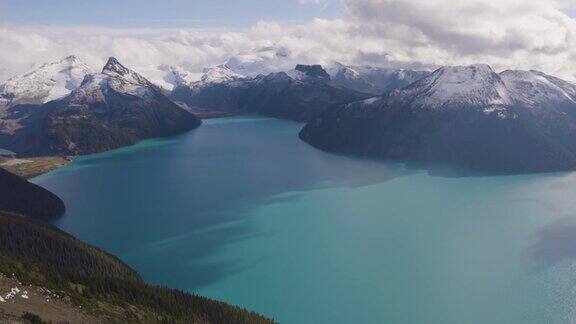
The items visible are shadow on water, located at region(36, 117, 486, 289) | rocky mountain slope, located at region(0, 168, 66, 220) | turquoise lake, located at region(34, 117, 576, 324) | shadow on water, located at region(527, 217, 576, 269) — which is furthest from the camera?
rocky mountain slope, located at region(0, 168, 66, 220)

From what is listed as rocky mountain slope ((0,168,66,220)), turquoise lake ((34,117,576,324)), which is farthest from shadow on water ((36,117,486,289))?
rocky mountain slope ((0,168,66,220))

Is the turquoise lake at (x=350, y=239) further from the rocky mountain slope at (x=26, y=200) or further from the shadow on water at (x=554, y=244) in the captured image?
the rocky mountain slope at (x=26, y=200)

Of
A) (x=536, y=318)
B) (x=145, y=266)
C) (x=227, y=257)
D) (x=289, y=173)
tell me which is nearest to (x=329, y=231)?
(x=227, y=257)

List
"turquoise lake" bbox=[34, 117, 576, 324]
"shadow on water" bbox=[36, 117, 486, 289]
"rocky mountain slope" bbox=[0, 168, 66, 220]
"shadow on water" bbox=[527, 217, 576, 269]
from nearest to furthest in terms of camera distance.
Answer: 1. "turquoise lake" bbox=[34, 117, 576, 324]
2. "shadow on water" bbox=[527, 217, 576, 269]
3. "shadow on water" bbox=[36, 117, 486, 289]
4. "rocky mountain slope" bbox=[0, 168, 66, 220]

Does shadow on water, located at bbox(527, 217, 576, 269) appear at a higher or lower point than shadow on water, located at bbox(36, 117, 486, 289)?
higher

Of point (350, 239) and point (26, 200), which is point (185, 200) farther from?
point (350, 239)

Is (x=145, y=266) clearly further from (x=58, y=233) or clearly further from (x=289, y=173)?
(x=289, y=173)

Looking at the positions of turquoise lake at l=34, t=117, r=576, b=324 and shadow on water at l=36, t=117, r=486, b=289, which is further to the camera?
shadow on water at l=36, t=117, r=486, b=289

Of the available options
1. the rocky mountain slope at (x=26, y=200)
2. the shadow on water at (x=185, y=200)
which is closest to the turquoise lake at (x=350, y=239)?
the shadow on water at (x=185, y=200)

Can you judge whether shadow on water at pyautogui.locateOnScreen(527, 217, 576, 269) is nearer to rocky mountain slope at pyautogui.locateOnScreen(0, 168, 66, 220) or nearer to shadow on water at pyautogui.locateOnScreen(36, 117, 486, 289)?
shadow on water at pyautogui.locateOnScreen(36, 117, 486, 289)
